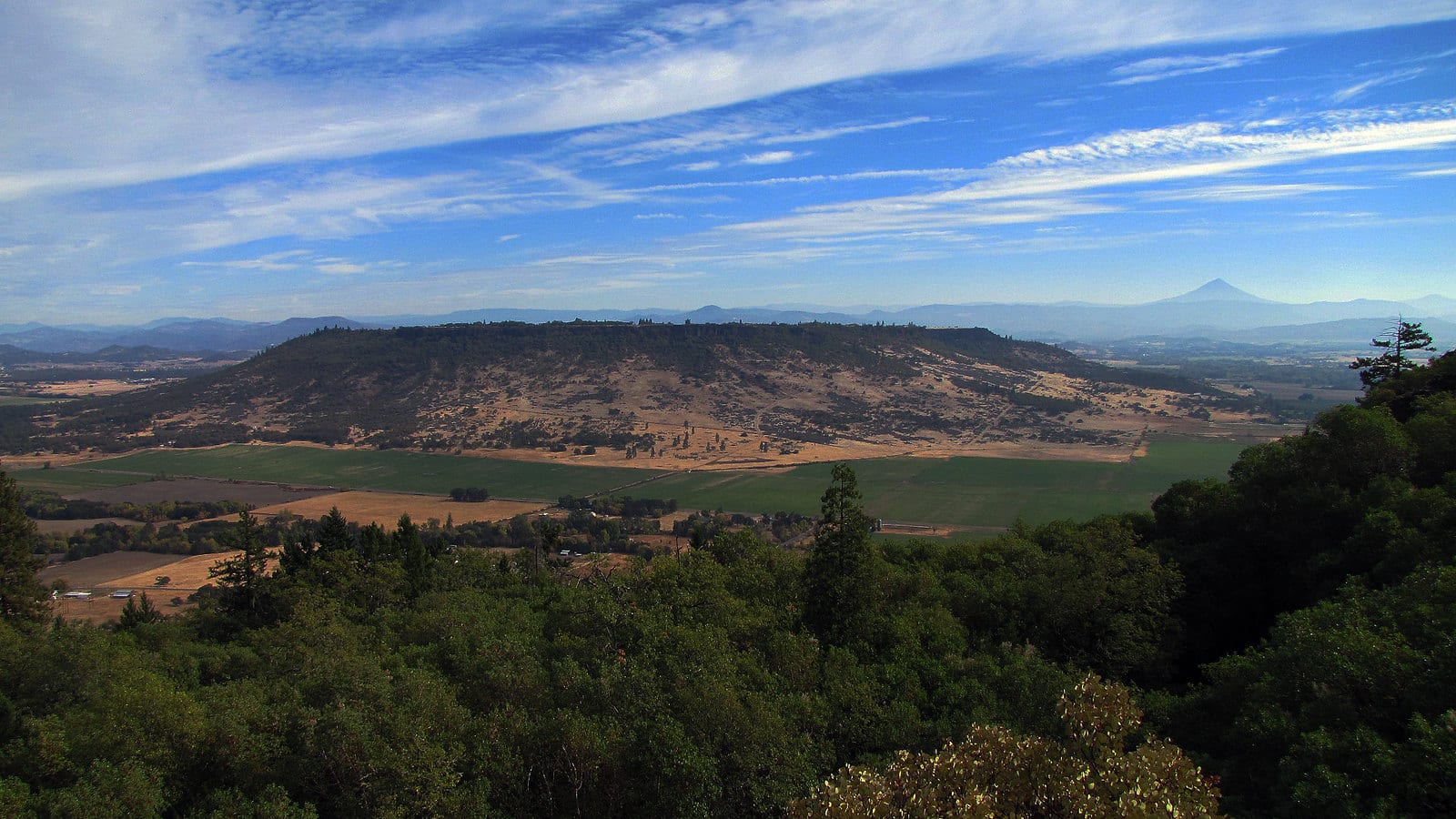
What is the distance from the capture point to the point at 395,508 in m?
83.5

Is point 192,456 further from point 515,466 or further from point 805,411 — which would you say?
point 805,411

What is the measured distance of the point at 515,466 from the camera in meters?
107

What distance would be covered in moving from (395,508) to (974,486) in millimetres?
65941

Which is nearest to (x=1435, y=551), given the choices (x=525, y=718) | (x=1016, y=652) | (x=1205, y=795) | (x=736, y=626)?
(x=1016, y=652)

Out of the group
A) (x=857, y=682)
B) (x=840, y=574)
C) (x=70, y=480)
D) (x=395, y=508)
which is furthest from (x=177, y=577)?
(x=857, y=682)

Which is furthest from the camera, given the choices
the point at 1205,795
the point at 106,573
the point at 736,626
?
the point at 106,573

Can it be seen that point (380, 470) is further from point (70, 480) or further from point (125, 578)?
point (125, 578)

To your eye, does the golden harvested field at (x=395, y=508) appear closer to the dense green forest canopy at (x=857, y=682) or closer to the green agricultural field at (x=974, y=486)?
the green agricultural field at (x=974, y=486)

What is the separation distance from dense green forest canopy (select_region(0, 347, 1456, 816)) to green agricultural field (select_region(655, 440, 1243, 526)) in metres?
44.8

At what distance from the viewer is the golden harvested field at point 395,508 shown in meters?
78.7

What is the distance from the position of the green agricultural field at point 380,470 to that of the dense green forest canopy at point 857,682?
64366 mm

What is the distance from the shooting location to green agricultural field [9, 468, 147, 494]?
9127 cm

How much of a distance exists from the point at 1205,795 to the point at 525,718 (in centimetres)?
1178

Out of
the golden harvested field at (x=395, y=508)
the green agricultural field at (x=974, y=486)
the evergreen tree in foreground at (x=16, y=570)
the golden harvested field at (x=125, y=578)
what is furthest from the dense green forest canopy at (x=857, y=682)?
the golden harvested field at (x=395, y=508)
